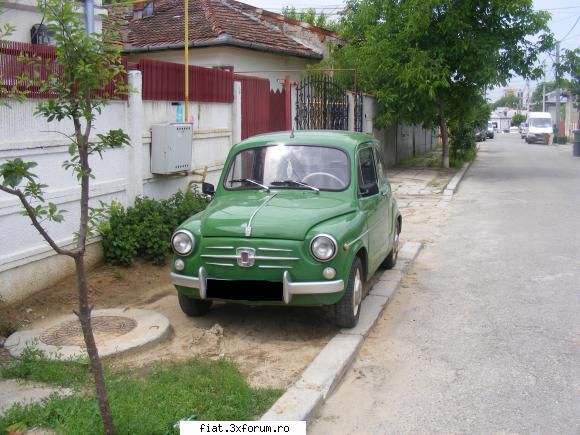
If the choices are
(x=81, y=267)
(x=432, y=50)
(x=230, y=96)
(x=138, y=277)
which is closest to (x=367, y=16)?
(x=432, y=50)

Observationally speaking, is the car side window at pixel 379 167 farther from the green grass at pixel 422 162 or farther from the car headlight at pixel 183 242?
the green grass at pixel 422 162

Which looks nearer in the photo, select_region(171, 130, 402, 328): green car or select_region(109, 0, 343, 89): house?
select_region(171, 130, 402, 328): green car

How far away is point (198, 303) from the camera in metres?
6.28

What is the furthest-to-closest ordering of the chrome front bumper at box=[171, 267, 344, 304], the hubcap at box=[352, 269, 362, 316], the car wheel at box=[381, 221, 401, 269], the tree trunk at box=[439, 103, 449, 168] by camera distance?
1. the tree trunk at box=[439, 103, 449, 168]
2. the car wheel at box=[381, 221, 401, 269]
3. the hubcap at box=[352, 269, 362, 316]
4. the chrome front bumper at box=[171, 267, 344, 304]

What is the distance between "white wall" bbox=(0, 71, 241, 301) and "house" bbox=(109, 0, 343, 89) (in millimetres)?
7628

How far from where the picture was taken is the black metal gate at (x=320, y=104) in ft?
46.6

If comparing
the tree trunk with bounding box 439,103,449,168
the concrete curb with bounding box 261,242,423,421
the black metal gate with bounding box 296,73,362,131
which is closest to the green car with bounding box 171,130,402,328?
the concrete curb with bounding box 261,242,423,421

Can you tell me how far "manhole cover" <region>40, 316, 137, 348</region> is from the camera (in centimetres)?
557

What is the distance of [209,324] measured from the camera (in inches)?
245

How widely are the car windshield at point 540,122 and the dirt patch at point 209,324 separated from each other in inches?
1988

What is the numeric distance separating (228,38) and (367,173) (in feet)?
32.9

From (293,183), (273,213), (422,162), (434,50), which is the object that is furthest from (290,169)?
(422,162)

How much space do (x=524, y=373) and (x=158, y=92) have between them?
5893 millimetres

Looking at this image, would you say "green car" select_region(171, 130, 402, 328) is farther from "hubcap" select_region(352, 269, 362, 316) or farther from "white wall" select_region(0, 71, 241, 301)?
"white wall" select_region(0, 71, 241, 301)
